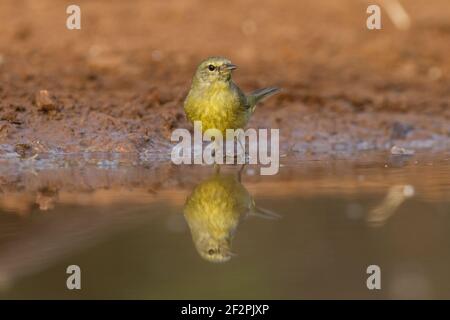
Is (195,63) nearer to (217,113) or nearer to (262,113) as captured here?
(262,113)

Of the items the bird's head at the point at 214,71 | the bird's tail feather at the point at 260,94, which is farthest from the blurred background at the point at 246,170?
the bird's head at the point at 214,71

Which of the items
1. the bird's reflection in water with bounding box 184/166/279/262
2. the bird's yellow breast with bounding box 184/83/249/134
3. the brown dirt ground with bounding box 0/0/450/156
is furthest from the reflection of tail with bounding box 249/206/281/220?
the brown dirt ground with bounding box 0/0/450/156

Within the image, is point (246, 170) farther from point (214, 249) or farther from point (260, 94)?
point (214, 249)

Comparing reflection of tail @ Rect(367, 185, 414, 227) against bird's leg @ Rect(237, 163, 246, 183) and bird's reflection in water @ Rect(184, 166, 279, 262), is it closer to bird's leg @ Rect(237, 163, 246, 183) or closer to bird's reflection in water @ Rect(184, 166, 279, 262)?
bird's reflection in water @ Rect(184, 166, 279, 262)

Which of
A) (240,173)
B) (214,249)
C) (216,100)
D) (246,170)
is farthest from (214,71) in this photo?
(214,249)

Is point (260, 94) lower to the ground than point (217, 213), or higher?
higher

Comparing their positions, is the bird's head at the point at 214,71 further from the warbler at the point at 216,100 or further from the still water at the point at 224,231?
the still water at the point at 224,231

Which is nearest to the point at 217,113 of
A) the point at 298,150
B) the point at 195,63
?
the point at 298,150
